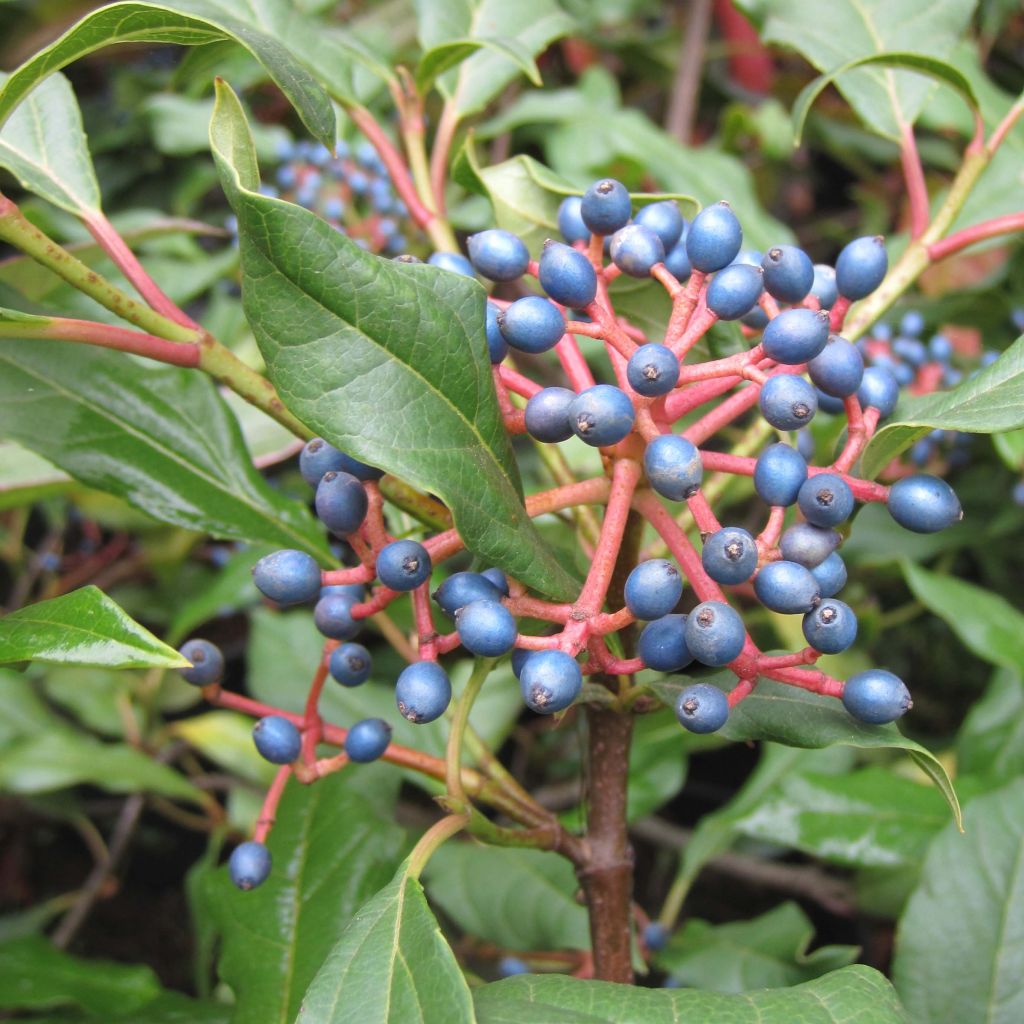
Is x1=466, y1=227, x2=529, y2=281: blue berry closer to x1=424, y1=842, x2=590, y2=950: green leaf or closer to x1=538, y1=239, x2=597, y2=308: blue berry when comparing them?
x1=538, y1=239, x2=597, y2=308: blue berry

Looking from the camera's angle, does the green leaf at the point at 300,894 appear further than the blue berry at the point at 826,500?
Yes

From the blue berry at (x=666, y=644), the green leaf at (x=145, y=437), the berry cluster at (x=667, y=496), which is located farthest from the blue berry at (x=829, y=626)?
the green leaf at (x=145, y=437)

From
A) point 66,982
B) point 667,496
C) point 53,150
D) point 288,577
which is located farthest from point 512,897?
point 53,150

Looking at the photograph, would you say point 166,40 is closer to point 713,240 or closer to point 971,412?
point 713,240

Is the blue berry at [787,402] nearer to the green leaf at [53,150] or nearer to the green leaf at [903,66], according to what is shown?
the green leaf at [903,66]

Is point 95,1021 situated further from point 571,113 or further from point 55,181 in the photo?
point 571,113

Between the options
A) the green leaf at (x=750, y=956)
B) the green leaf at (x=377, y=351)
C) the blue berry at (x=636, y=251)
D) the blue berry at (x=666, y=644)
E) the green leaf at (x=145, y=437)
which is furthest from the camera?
the green leaf at (x=750, y=956)
